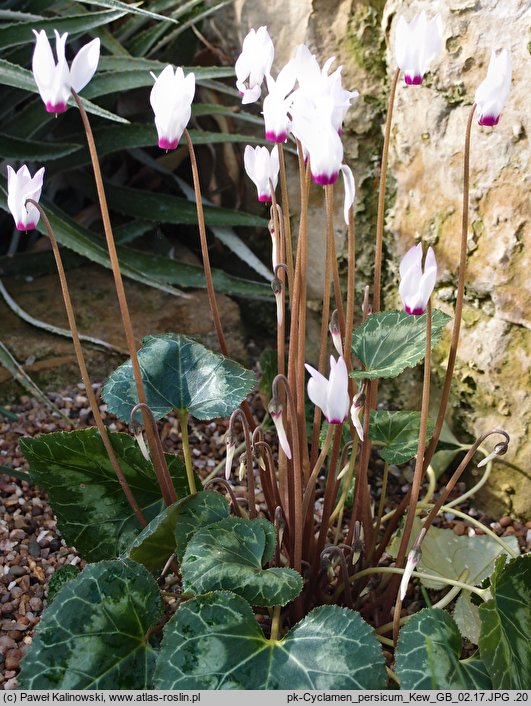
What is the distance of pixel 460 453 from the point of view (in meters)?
2.05

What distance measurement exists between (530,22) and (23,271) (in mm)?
1496

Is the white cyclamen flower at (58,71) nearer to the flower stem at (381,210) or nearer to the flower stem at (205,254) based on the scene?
the flower stem at (205,254)

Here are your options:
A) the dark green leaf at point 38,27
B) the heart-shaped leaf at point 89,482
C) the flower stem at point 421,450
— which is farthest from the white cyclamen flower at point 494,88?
the dark green leaf at point 38,27

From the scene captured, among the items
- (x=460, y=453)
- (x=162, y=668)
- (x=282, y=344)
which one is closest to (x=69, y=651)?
(x=162, y=668)

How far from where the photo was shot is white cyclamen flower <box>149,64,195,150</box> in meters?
1.21

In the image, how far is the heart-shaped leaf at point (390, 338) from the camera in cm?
143

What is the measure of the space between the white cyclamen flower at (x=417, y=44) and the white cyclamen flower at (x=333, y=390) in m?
0.42

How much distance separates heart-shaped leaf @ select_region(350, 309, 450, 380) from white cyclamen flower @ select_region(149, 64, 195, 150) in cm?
44

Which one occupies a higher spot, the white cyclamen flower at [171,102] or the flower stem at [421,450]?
the white cyclamen flower at [171,102]

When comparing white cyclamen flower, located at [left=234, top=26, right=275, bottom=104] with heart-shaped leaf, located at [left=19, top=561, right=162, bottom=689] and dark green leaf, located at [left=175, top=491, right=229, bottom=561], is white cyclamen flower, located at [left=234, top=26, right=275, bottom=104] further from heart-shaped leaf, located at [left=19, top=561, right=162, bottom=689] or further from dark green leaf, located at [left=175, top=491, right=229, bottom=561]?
heart-shaped leaf, located at [left=19, top=561, right=162, bottom=689]

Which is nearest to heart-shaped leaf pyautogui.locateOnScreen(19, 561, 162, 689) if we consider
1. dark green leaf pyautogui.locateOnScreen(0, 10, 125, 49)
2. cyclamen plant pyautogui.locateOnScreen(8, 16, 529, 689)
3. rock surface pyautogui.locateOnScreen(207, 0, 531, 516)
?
cyclamen plant pyautogui.locateOnScreen(8, 16, 529, 689)

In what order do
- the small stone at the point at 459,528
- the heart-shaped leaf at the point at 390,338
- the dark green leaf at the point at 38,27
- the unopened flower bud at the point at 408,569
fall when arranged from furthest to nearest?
the dark green leaf at the point at 38,27
the small stone at the point at 459,528
the heart-shaped leaf at the point at 390,338
the unopened flower bud at the point at 408,569

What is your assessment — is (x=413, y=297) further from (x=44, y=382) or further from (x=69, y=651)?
(x=44, y=382)

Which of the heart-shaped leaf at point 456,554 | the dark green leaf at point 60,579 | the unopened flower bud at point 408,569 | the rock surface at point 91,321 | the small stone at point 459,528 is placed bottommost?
the small stone at point 459,528
